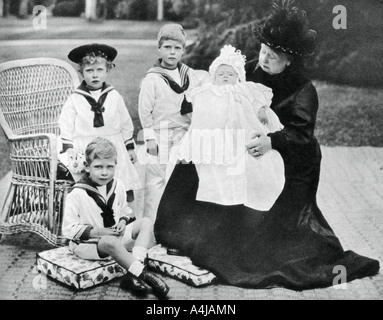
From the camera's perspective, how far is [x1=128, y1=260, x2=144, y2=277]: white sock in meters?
2.88

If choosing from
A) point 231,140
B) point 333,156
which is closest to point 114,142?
point 231,140

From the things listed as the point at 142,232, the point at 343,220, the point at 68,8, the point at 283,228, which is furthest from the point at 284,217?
the point at 68,8

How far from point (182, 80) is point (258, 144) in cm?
49

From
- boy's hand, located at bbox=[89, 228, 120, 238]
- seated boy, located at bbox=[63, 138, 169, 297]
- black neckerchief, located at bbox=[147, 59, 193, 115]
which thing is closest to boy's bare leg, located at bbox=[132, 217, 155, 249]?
seated boy, located at bbox=[63, 138, 169, 297]

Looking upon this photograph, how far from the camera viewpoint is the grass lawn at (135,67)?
310 cm

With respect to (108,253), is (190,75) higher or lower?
higher

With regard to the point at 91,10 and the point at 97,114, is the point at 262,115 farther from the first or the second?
the point at 91,10

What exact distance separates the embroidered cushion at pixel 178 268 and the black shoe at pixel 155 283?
0.33ft

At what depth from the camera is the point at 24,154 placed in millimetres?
3244

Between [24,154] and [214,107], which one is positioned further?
[24,154]

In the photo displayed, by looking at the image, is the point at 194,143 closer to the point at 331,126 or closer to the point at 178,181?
the point at 178,181

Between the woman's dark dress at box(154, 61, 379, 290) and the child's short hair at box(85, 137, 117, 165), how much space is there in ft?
1.16
